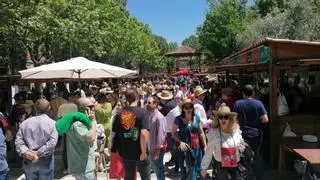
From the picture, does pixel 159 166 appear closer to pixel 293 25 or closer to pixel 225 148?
pixel 225 148

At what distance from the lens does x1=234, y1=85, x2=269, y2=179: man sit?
25.7 feet

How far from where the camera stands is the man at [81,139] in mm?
6219

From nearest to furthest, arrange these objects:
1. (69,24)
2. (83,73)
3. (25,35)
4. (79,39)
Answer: (83,73), (25,35), (69,24), (79,39)

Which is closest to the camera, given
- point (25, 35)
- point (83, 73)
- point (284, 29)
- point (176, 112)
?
point (176, 112)

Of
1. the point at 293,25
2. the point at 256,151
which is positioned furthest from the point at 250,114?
the point at 293,25

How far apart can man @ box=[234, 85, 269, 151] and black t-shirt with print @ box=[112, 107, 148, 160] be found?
2.18m

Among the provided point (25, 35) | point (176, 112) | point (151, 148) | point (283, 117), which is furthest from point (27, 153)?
point (25, 35)

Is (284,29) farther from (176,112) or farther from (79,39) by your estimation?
(176,112)

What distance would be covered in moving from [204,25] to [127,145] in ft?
156

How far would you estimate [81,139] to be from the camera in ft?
20.5

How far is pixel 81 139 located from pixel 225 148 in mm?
1870

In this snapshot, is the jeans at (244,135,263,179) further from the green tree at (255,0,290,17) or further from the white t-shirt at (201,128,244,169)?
the green tree at (255,0,290,17)

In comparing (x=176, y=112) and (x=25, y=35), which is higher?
(x=25, y=35)

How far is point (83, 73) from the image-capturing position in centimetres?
1371
